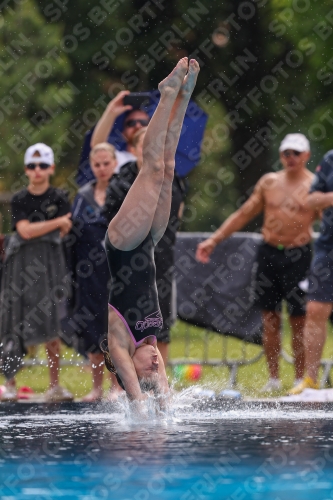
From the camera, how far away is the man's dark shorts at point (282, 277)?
10391mm

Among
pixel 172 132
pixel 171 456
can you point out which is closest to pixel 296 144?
pixel 172 132

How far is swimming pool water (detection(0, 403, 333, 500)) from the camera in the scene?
15.9 ft

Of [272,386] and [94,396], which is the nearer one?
[94,396]

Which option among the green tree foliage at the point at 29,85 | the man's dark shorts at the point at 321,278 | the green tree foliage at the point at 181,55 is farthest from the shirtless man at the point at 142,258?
the green tree foliage at the point at 29,85

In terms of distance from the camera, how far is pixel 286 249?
34.2 feet

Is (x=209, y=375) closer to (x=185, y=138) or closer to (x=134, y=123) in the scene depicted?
(x=185, y=138)

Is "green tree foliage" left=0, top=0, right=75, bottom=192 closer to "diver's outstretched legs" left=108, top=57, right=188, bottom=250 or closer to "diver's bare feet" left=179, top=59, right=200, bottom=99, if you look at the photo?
"diver's bare feet" left=179, top=59, right=200, bottom=99

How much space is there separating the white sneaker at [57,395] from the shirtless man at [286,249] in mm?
1693

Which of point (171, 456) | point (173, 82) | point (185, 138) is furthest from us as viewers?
point (185, 138)

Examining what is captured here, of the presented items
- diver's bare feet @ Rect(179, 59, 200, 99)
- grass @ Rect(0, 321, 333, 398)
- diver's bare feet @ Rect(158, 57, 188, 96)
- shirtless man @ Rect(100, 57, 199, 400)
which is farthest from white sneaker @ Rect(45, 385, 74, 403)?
diver's bare feet @ Rect(158, 57, 188, 96)

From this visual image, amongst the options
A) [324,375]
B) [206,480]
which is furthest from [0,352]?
[206,480]

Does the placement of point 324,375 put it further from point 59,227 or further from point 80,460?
point 80,460

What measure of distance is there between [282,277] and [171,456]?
16.2ft

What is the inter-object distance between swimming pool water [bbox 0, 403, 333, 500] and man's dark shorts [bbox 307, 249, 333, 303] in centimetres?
185
